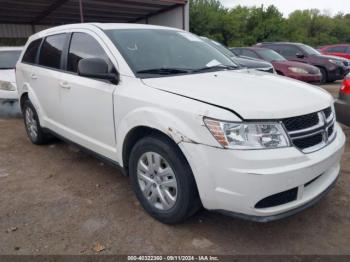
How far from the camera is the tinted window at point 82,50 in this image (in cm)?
342

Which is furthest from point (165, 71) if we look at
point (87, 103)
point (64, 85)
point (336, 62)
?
point (336, 62)

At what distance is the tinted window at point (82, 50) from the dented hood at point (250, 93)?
80cm

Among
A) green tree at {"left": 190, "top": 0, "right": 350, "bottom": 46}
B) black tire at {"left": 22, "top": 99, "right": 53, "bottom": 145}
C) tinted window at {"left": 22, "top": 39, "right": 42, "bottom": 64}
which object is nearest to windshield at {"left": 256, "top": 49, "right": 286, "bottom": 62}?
tinted window at {"left": 22, "top": 39, "right": 42, "bottom": 64}

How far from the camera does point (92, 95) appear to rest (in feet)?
11.1

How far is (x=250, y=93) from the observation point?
2.62 m

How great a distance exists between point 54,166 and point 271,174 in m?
3.08

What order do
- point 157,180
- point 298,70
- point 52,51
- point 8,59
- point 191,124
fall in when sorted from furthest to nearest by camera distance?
point 298,70 < point 8,59 < point 52,51 < point 157,180 < point 191,124

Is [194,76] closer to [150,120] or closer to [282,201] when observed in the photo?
[150,120]

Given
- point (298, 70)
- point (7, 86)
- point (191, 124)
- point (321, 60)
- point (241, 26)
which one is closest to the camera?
point (191, 124)

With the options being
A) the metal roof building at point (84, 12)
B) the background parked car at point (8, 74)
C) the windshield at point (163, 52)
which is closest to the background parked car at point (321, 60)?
the metal roof building at point (84, 12)

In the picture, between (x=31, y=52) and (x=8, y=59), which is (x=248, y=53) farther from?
(x=31, y=52)

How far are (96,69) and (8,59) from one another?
6120 millimetres

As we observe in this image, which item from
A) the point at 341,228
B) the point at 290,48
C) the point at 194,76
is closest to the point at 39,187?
the point at 194,76

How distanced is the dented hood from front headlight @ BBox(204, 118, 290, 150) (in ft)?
0.24
